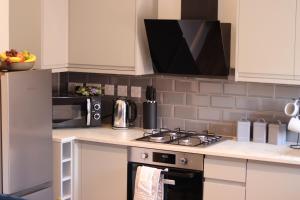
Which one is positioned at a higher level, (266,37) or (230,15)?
(230,15)

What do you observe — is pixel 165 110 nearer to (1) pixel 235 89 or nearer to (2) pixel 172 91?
(2) pixel 172 91

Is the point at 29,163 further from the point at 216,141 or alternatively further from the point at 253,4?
the point at 253,4

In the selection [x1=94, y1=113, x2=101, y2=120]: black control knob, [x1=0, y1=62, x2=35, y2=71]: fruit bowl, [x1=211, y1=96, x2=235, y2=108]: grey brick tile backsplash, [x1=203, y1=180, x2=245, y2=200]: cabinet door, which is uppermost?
[x1=0, y1=62, x2=35, y2=71]: fruit bowl

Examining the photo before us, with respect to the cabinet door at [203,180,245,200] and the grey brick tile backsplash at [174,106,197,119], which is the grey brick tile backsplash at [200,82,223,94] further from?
the cabinet door at [203,180,245,200]

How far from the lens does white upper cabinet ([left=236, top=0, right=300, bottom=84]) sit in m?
3.66

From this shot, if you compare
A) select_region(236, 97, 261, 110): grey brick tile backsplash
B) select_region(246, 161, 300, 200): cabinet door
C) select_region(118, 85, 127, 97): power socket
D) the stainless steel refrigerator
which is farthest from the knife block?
select_region(246, 161, 300, 200): cabinet door

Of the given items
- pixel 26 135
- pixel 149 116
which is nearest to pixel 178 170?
pixel 149 116

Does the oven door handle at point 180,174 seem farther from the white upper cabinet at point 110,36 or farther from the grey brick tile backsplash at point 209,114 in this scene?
the white upper cabinet at point 110,36

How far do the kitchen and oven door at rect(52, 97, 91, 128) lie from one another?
0.22ft

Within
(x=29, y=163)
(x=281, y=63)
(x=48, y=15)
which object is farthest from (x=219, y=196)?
(x=48, y=15)

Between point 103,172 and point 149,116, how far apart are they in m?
0.58

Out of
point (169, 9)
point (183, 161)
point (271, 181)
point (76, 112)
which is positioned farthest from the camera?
point (76, 112)

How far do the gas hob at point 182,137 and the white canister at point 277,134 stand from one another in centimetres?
36

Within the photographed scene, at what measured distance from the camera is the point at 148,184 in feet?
12.6
